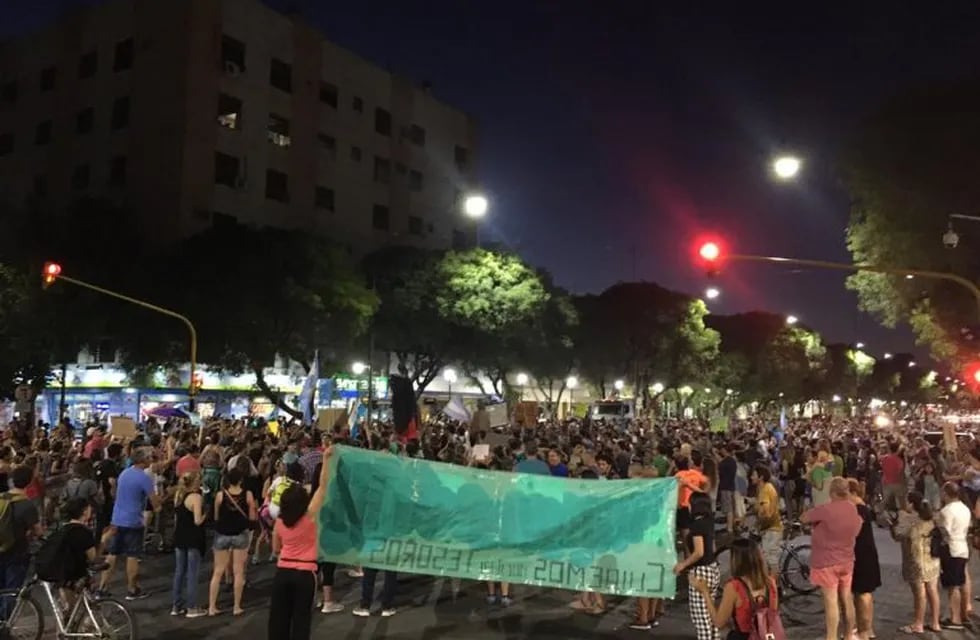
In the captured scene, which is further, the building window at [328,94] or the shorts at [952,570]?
the building window at [328,94]

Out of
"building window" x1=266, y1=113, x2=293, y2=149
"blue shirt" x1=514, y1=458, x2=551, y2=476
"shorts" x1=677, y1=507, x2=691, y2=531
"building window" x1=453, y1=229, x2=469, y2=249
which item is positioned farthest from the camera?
"building window" x1=453, y1=229, x2=469, y2=249

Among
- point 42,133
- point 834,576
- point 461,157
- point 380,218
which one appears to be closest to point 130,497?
point 834,576

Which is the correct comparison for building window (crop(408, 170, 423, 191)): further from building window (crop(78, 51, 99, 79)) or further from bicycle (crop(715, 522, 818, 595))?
bicycle (crop(715, 522, 818, 595))

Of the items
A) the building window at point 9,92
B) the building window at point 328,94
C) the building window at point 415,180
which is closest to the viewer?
the building window at point 328,94

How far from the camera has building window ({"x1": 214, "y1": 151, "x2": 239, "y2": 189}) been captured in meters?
45.9

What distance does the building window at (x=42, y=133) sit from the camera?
50.7 metres

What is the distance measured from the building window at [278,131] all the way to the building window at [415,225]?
436 inches

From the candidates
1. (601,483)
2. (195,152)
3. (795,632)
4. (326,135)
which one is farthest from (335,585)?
(326,135)

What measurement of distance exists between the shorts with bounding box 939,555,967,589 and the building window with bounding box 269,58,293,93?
45.9 meters

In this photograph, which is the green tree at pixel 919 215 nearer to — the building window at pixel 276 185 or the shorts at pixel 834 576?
the shorts at pixel 834 576

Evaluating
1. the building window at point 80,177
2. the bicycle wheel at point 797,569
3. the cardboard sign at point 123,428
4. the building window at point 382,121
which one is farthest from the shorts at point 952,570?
the building window at point 382,121

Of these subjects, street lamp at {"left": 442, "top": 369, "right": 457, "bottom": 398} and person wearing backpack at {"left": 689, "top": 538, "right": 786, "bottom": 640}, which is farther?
street lamp at {"left": 442, "top": 369, "right": 457, "bottom": 398}

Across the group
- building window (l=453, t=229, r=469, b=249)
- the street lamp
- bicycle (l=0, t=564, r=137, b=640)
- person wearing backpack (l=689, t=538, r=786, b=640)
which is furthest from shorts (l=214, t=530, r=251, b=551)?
building window (l=453, t=229, r=469, b=249)

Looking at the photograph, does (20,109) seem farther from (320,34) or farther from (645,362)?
(645,362)
